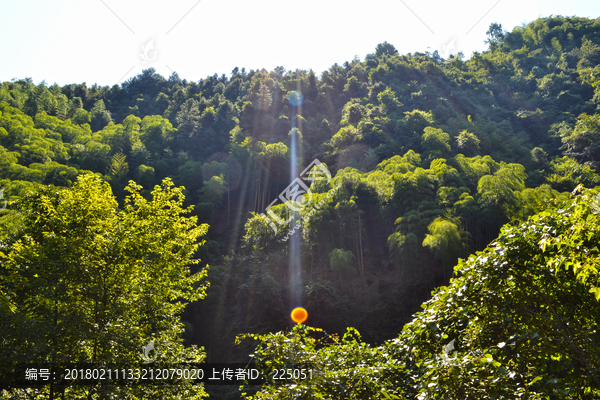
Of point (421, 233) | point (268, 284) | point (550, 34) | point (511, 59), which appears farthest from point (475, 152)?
point (550, 34)

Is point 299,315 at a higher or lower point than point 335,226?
lower

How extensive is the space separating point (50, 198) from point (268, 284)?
10878mm

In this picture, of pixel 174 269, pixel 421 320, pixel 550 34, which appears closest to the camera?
pixel 421 320

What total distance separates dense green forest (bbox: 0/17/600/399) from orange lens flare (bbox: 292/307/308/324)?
23 cm

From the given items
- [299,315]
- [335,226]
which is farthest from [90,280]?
[335,226]

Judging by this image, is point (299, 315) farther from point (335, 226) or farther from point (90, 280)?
point (90, 280)

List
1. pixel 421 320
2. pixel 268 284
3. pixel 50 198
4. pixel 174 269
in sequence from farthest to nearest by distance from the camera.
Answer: pixel 268 284 → pixel 174 269 → pixel 50 198 → pixel 421 320

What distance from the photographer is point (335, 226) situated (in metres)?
15.8

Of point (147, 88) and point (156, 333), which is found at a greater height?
point (147, 88)

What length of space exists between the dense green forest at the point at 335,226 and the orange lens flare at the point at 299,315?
9.1 inches

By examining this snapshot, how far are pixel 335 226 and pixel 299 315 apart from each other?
13.0 feet

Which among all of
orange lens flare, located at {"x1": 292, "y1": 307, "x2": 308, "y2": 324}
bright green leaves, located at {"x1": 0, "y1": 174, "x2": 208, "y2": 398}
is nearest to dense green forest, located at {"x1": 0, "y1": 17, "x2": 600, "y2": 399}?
bright green leaves, located at {"x1": 0, "y1": 174, "x2": 208, "y2": 398}

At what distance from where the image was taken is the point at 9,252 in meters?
5.00

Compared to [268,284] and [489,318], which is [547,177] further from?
[489,318]
